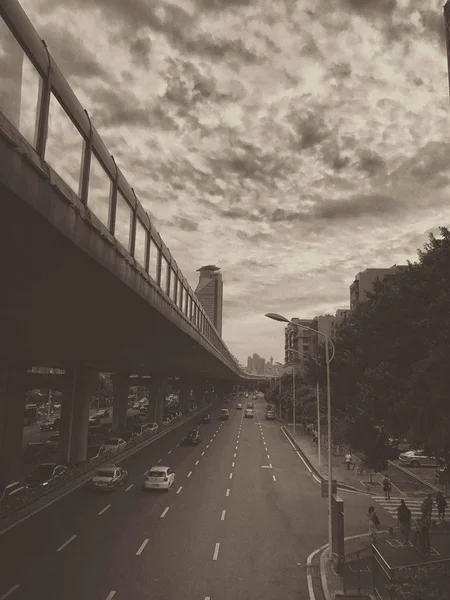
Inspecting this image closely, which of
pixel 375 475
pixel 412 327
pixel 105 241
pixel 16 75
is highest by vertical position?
pixel 16 75

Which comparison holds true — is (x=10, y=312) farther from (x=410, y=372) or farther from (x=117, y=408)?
(x=117, y=408)

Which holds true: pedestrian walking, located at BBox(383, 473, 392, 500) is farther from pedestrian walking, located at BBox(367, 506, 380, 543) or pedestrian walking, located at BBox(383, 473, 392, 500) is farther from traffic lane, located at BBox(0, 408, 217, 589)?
traffic lane, located at BBox(0, 408, 217, 589)

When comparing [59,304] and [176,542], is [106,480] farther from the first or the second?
[59,304]

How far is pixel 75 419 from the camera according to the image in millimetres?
44125

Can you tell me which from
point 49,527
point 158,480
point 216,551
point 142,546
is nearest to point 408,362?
point 216,551

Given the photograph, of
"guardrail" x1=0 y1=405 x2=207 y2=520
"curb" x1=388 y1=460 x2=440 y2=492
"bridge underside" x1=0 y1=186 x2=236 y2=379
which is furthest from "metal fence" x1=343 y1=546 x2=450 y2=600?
"curb" x1=388 y1=460 x2=440 y2=492

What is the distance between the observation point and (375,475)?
38.6 m

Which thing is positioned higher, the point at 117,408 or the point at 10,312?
the point at 10,312

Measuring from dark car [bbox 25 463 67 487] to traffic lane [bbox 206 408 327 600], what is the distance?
39.1 feet

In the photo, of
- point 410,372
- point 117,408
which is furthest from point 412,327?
point 117,408

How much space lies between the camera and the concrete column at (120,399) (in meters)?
69.7

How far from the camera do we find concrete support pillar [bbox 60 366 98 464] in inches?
1719

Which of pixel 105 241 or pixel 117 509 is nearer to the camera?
pixel 105 241

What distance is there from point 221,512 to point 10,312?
51.8 feet
